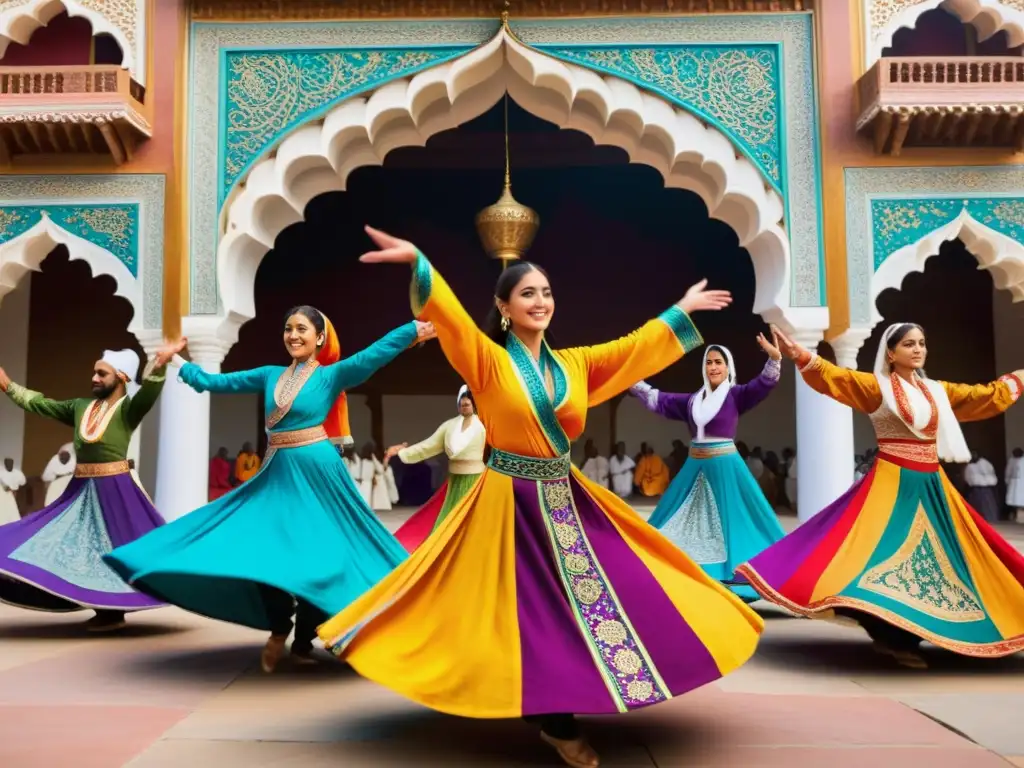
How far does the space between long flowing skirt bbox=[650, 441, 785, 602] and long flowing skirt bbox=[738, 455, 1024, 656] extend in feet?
2.94

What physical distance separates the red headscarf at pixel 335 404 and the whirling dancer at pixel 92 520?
679mm

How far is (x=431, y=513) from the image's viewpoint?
559cm

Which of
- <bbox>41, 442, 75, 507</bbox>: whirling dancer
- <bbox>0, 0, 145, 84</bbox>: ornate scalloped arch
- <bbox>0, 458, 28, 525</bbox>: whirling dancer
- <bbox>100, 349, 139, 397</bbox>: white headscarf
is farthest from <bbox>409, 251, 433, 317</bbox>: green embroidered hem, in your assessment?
<bbox>41, 442, 75, 507</bbox>: whirling dancer

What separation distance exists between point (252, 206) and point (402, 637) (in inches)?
199

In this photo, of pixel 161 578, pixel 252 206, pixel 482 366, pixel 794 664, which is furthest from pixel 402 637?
pixel 252 206

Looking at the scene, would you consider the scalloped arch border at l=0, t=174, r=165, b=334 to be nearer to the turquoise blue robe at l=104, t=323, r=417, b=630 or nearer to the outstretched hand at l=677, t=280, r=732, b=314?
the turquoise blue robe at l=104, t=323, r=417, b=630

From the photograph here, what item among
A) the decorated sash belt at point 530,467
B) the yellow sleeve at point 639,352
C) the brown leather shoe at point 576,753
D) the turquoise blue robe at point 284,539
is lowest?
the brown leather shoe at point 576,753

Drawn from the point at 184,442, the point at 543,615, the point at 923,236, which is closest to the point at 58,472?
the point at 184,442

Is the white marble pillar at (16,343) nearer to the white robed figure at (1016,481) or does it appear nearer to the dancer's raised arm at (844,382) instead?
the dancer's raised arm at (844,382)

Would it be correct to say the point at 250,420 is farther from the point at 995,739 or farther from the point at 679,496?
the point at 995,739

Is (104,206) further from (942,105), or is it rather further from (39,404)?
(942,105)

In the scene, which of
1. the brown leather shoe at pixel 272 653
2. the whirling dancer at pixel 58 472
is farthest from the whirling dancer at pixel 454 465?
the whirling dancer at pixel 58 472

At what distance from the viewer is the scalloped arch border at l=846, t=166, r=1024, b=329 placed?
6566 mm

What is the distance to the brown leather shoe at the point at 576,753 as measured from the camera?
2.09 metres
